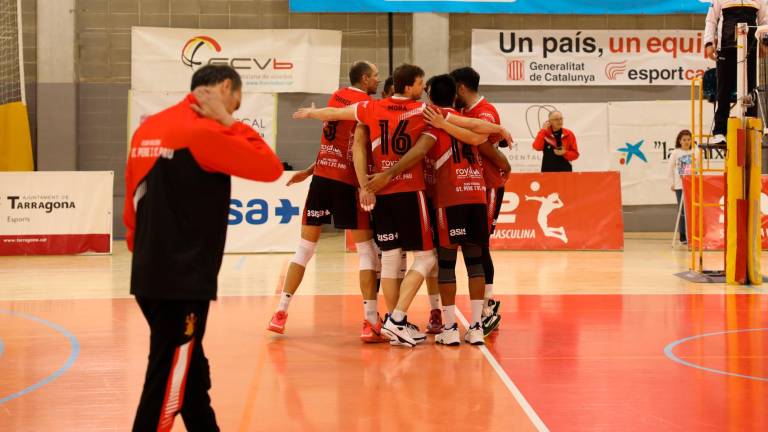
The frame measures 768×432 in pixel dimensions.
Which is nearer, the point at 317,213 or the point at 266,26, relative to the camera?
the point at 317,213

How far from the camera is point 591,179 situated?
1330 cm

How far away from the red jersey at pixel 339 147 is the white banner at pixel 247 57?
32.9ft

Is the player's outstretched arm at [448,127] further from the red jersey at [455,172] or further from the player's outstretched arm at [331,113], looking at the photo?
the player's outstretched arm at [331,113]

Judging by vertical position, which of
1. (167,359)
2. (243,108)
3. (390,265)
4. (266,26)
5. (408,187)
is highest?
(266,26)

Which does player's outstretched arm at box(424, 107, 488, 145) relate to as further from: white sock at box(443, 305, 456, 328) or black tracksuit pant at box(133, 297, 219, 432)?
black tracksuit pant at box(133, 297, 219, 432)

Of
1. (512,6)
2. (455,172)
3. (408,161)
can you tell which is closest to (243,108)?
(512,6)

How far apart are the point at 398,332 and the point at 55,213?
8.27 m

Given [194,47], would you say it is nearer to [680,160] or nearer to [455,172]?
[680,160]

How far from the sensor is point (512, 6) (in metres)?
15.7

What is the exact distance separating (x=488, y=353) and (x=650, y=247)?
8.51 metres

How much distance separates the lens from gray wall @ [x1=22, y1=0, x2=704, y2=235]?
53.2ft

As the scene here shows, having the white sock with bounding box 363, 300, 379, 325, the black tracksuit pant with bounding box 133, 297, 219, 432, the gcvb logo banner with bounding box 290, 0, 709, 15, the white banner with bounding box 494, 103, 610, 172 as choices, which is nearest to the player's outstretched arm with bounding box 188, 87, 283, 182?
the black tracksuit pant with bounding box 133, 297, 219, 432

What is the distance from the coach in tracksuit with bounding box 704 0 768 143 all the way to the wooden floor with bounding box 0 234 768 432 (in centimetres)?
194

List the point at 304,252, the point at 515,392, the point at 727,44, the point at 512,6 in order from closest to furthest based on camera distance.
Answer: the point at 515,392 < the point at 304,252 < the point at 727,44 < the point at 512,6
